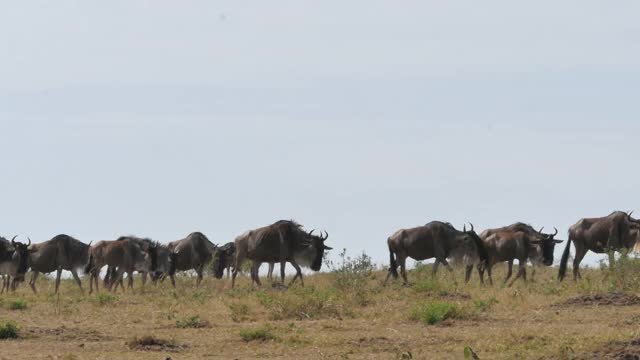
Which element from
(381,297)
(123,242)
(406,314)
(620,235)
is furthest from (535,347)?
(123,242)

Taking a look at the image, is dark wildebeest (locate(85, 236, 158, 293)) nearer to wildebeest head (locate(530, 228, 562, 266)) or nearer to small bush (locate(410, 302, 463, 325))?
wildebeest head (locate(530, 228, 562, 266))

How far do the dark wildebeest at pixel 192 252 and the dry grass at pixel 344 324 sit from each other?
894 centimetres

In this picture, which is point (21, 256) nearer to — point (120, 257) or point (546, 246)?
point (120, 257)

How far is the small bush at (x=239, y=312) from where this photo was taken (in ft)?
67.8

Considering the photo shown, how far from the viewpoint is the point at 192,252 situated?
36.2m

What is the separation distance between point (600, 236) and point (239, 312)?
1350cm

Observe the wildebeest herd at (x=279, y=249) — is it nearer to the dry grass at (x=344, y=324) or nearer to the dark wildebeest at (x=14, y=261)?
the dark wildebeest at (x=14, y=261)

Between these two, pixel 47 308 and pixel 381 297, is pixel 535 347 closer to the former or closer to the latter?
pixel 381 297

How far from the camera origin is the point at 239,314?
2109 centimetres

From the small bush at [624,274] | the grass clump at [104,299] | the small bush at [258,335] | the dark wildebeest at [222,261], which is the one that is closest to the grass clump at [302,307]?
the small bush at [258,335]

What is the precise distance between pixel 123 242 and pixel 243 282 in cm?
420

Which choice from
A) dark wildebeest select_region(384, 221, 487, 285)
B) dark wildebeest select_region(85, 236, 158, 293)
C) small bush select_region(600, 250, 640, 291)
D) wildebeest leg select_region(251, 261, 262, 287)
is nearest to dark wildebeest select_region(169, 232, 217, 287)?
dark wildebeest select_region(85, 236, 158, 293)

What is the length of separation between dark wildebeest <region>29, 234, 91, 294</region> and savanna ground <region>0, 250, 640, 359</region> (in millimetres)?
5892

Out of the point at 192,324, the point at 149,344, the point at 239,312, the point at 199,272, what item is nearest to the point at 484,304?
the point at 239,312
